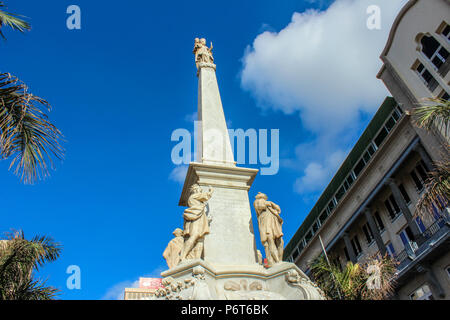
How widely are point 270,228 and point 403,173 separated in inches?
865

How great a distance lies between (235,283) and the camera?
7848mm

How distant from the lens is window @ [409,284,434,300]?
2249 cm

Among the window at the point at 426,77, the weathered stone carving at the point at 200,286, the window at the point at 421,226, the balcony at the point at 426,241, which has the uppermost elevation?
the window at the point at 426,77

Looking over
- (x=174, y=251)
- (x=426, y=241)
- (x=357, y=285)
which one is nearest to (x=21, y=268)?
(x=174, y=251)

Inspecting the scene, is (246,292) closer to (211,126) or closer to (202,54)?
(211,126)

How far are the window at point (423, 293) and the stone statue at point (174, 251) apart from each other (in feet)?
65.1

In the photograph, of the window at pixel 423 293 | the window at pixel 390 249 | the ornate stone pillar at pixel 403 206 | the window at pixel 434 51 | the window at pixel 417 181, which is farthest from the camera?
the window at pixel 390 249

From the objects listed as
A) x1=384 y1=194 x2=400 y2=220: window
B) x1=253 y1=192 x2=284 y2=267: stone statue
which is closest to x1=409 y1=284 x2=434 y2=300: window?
x1=384 y1=194 x2=400 y2=220: window

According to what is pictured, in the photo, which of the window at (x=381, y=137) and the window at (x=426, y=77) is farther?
the window at (x=381, y=137)

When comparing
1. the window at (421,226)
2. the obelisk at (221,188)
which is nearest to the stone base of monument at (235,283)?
the obelisk at (221,188)

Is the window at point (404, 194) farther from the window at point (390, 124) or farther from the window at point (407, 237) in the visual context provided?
the window at point (390, 124)

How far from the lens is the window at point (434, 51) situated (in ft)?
74.3
